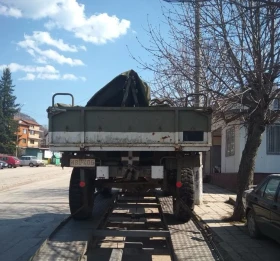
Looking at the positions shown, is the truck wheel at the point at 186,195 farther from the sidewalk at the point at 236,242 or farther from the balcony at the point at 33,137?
the balcony at the point at 33,137

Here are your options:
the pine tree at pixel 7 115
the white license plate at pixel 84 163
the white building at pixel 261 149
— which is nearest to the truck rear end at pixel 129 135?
the white license plate at pixel 84 163

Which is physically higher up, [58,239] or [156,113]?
[156,113]

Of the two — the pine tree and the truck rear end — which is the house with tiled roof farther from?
the truck rear end

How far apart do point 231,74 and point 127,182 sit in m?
3.76

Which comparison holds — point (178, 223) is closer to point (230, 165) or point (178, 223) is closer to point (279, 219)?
point (279, 219)

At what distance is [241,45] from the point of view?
9.62 metres

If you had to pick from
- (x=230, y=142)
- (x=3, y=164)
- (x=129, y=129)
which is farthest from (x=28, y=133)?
(x=129, y=129)

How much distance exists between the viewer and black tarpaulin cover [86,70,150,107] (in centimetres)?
895

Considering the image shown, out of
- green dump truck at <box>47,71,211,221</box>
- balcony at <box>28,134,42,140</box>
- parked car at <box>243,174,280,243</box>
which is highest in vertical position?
balcony at <box>28,134,42,140</box>

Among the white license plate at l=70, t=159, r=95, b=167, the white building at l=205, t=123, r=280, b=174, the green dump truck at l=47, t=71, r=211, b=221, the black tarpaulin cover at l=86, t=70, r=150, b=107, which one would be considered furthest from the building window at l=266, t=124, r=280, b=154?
the white license plate at l=70, t=159, r=95, b=167

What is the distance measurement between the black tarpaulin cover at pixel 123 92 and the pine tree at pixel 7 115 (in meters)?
76.9

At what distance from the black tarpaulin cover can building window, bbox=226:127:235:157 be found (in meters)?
11.5

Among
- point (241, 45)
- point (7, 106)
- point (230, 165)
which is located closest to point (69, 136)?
point (241, 45)

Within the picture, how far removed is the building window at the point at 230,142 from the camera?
2023 cm
